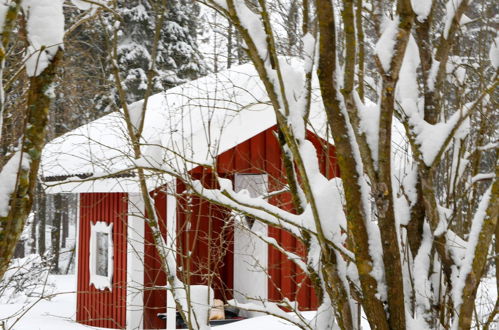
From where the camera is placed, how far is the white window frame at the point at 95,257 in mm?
10328

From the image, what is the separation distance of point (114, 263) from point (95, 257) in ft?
3.52

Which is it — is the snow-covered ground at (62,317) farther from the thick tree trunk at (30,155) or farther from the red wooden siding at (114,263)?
the thick tree trunk at (30,155)

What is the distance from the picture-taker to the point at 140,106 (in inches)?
242

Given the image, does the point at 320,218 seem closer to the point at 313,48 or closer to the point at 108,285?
the point at 313,48

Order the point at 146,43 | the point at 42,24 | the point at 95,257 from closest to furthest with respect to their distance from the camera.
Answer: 1. the point at 42,24
2. the point at 95,257
3. the point at 146,43

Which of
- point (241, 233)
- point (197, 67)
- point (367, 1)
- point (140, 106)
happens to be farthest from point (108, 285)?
point (197, 67)

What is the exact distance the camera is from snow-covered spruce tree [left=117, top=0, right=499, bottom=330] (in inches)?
94.6

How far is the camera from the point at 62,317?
4.61 meters

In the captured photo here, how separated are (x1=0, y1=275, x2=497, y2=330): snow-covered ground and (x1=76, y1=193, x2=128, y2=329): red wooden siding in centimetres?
37

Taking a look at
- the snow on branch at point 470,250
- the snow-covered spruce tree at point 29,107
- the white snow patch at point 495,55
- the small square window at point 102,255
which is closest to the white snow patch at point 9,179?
the snow-covered spruce tree at point 29,107

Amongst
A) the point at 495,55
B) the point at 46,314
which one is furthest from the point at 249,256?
the point at 495,55

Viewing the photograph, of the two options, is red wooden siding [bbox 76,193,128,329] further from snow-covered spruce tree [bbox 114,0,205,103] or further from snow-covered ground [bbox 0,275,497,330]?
snow-covered spruce tree [bbox 114,0,205,103]

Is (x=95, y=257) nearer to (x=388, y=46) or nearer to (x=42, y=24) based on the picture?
(x=42, y=24)

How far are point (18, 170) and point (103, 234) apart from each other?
931 cm
